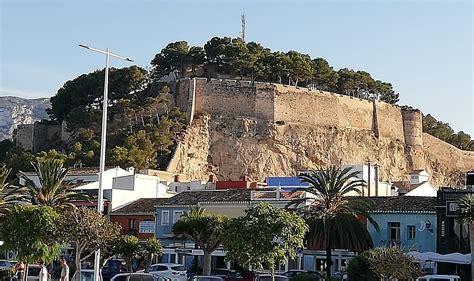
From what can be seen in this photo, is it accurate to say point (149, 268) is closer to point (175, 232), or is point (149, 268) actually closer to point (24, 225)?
point (175, 232)

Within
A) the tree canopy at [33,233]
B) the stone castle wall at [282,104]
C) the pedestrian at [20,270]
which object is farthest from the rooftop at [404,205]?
the stone castle wall at [282,104]

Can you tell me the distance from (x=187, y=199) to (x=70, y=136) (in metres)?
46.5

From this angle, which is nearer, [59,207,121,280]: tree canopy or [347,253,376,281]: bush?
[59,207,121,280]: tree canopy

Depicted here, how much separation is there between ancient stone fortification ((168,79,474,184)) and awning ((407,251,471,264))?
4901 cm

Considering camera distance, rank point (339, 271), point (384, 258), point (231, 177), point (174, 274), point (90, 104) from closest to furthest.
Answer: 1. point (384, 258)
2. point (174, 274)
3. point (339, 271)
4. point (231, 177)
5. point (90, 104)

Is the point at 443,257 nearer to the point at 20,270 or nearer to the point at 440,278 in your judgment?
the point at 440,278

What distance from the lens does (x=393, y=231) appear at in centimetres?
4531

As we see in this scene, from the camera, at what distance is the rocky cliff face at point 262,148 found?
92562 mm

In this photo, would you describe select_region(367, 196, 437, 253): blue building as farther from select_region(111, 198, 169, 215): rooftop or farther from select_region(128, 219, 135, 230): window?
select_region(128, 219, 135, 230): window

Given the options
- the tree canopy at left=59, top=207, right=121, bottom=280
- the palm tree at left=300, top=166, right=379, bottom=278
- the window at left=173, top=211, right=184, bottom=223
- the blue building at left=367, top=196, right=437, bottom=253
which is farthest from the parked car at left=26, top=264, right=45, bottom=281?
the blue building at left=367, top=196, right=437, bottom=253

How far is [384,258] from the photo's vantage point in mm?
34188

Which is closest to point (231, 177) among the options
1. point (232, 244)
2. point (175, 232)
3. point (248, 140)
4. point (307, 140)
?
point (248, 140)

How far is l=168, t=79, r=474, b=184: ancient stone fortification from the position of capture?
3688 inches

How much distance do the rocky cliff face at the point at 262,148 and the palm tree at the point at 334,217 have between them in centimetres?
4573
